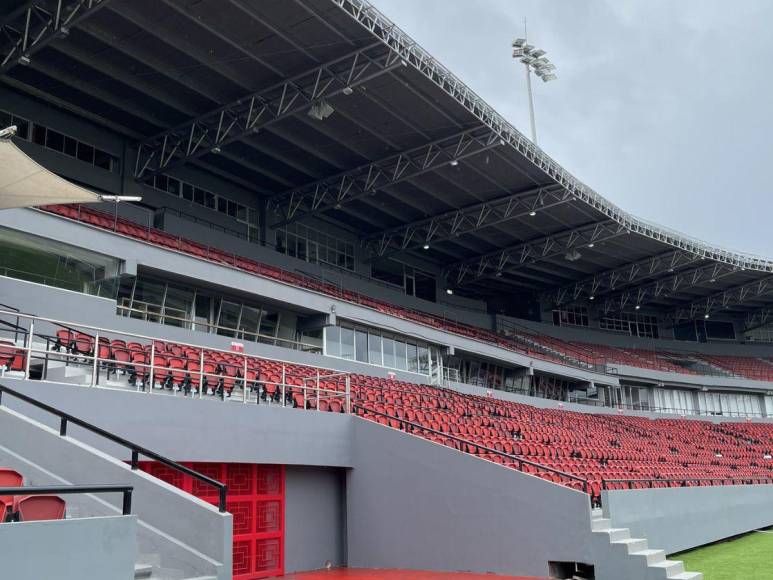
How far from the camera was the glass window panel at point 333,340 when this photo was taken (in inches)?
975

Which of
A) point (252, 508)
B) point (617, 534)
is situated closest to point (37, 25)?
point (252, 508)

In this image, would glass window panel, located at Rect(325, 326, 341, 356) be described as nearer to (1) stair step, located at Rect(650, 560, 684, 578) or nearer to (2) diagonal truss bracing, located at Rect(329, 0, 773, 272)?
(2) diagonal truss bracing, located at Rect(329, 0, 773, 272)

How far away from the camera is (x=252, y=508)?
1226 centimetres

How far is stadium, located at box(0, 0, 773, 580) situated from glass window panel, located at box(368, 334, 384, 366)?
0.08 m

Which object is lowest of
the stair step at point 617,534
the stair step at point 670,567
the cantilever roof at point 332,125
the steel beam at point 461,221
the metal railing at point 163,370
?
the stair step at point 670,567

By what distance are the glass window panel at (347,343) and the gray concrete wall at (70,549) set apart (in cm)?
1956

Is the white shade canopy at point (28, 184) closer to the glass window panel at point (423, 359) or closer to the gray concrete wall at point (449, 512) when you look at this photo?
the gray concrete wall at point (449, 512)

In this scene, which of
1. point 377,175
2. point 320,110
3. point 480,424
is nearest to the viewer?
point 480,424

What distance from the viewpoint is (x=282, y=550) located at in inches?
500

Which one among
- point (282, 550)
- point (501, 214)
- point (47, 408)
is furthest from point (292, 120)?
point (47, 408)

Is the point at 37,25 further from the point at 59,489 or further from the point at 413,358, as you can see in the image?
the point at 413,358

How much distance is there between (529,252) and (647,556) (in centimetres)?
2436

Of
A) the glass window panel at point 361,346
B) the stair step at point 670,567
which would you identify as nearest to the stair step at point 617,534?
the stair step at point 670,567

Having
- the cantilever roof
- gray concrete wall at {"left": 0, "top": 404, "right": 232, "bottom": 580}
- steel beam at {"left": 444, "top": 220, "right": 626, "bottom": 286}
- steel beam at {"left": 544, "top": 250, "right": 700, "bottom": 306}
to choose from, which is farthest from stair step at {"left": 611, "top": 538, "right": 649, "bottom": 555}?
steel beam at {"left": 544, "top": 250, "right": 700, "bottom": 306}
